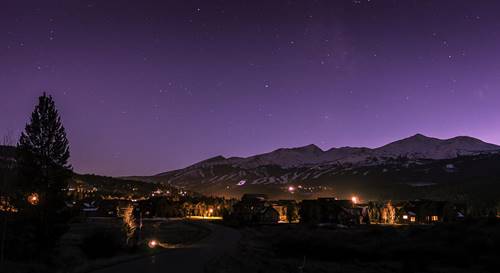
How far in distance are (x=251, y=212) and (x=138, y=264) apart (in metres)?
Answer: 106

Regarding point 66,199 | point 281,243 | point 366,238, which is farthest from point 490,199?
point 66,199

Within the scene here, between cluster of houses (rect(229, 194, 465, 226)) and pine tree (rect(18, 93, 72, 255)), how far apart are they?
79211mm

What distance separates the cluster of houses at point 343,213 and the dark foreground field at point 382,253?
40.6 meters

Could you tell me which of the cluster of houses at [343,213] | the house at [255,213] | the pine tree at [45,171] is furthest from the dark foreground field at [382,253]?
the house at [255,213]

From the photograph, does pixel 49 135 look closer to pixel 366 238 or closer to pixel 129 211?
pixel 129 211

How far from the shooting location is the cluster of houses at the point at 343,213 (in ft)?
403

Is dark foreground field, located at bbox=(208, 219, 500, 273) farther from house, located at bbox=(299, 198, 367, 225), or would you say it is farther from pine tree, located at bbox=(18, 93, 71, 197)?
house, located at bbox=(299, 198, 367, 225)

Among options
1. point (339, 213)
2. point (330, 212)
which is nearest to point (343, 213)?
point (339, 213)

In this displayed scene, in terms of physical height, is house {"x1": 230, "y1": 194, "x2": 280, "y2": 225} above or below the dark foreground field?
Answer: above

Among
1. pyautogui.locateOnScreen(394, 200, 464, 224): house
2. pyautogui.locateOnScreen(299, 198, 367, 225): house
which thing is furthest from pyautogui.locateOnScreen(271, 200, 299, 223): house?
pyautogui.locateOnScreen(394, 200, 464, 224): house

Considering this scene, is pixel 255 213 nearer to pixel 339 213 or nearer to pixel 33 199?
pixel 339 213

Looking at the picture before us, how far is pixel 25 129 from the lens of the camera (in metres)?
39.5

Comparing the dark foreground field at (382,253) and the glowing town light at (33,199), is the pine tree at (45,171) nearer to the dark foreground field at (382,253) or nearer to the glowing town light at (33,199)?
the glowing town light at (33,199)

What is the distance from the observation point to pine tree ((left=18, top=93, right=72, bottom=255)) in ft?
126
